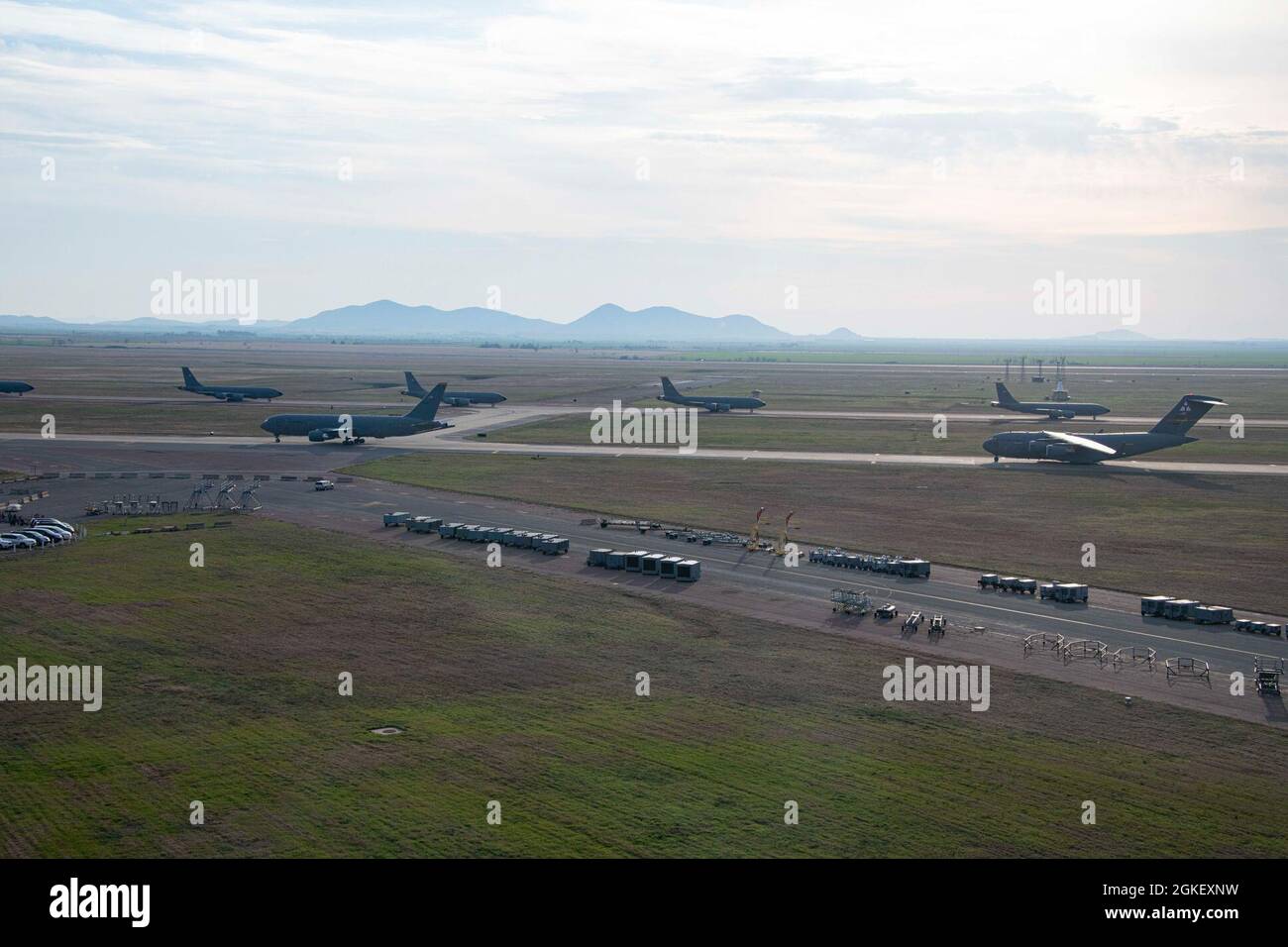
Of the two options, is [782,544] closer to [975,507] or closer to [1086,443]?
[975,507]

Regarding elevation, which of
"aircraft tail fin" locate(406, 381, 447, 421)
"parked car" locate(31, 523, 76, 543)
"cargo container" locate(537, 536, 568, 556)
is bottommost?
"cargo container" locate(537, 536, 568, 556)

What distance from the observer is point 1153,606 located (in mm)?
66000

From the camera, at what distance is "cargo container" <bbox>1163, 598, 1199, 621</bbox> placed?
64812 millimetres

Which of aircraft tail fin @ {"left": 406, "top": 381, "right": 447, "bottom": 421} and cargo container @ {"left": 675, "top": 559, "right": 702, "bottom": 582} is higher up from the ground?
aircraft tail fin @ {"left": 406, "top": 381, "right": 447, "bottom": 421}

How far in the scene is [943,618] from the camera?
63.6 m

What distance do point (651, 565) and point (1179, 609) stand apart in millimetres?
34307

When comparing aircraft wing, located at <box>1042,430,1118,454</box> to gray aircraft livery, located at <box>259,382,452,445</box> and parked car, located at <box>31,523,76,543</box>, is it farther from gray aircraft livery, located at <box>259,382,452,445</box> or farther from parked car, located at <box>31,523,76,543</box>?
parked car, located at <box>31,523,76,543</box>

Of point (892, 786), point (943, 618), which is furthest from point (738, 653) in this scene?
point (892, 786)

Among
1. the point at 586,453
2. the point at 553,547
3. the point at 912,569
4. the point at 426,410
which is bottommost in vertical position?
the point at 912,569

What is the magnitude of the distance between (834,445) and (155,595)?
107 meters

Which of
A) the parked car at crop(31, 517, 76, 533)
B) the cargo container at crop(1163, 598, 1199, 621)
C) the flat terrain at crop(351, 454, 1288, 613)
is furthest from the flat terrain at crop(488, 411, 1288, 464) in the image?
the cargo container at crop(1163, 598, 1199, 621)

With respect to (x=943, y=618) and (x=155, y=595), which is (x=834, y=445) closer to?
(x=943, y=618)

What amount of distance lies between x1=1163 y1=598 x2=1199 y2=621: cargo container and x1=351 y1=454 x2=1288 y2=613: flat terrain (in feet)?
19.7

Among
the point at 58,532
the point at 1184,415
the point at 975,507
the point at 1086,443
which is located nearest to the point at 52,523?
the point at 58,532
